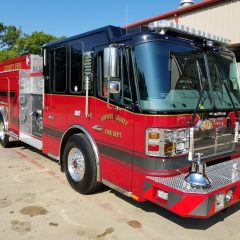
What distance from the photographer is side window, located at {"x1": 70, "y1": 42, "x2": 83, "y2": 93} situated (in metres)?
5.25

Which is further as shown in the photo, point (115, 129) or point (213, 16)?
point (213, 16)

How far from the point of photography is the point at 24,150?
8.70 metres

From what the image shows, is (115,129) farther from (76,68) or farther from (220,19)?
(220,19)

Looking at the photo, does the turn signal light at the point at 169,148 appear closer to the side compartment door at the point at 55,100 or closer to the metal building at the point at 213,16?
the side compartment door at the point at 55,100

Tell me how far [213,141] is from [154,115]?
3.59 ft

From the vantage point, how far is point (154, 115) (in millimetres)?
3904

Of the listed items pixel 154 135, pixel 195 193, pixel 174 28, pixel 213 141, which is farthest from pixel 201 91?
pixel 195 193

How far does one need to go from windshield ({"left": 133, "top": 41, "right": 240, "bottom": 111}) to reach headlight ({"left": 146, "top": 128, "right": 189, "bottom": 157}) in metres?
0.27

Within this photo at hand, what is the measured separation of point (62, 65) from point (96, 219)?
2674 mm

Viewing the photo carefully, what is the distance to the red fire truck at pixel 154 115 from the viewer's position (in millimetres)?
→ 3924

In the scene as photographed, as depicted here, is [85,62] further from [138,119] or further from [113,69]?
[138,119]

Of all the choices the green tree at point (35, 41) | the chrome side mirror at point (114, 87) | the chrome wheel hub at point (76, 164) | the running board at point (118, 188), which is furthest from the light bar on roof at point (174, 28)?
the green tree at point (35, 41)

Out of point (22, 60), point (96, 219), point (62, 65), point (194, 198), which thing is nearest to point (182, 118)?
point (194, 198)

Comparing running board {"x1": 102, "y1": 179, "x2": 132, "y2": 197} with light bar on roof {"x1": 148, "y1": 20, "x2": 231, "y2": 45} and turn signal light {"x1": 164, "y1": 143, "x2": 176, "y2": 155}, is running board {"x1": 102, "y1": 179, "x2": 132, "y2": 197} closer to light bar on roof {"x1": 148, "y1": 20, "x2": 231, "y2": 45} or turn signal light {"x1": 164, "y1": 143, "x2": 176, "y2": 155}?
turn signal light {"x1": 164, "y1": 143, "x2": 176, "y2": 155}
